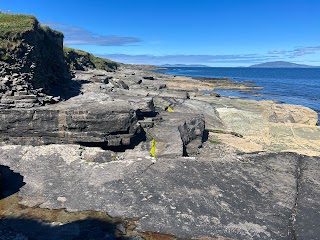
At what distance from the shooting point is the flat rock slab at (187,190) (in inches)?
398

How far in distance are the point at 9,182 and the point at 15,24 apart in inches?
378

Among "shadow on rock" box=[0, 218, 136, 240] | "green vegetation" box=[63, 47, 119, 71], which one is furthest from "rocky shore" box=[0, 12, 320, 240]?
"green vegetation" box=[63, 47, 119, 71]

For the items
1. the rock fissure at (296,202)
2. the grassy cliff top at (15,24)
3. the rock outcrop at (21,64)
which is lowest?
the rock fissure at (296,202)

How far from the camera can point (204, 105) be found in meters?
35.2

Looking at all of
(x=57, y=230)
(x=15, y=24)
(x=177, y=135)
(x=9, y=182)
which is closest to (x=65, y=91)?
(x=15, y=24)

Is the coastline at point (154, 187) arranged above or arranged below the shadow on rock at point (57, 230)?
above

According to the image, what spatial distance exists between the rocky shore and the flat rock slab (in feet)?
0.12

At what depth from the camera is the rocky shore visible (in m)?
9.86

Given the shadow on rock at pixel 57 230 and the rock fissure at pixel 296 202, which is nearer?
the shadow on rock at pixel 57 230

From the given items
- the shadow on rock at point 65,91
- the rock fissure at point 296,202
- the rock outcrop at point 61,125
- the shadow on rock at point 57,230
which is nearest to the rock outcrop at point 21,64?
the shadow on rock at point 65,91

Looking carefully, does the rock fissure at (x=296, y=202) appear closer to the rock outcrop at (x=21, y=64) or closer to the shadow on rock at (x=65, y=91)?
the rock outcrop at (x=21, y=64)

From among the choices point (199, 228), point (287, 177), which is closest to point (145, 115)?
point (287, 177)

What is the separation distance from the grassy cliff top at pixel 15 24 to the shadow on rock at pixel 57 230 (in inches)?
418

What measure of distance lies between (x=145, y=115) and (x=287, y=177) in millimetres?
9462
